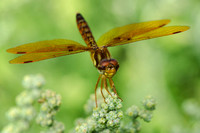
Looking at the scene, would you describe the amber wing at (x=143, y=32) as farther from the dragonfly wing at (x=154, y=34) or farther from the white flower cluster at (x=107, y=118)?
the white flower cluster at (x=107, y=118)

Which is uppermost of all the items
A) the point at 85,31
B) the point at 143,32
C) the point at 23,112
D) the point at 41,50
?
the point at 85,31

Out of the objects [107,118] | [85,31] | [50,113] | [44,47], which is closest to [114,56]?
[85,31]

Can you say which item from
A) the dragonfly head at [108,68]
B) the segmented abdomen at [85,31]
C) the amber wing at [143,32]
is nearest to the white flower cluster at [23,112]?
the dragonfly head at [108,68]

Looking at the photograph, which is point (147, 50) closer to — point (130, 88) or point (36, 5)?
point (130, 88)

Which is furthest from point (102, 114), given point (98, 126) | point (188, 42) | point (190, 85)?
point (188, 42)

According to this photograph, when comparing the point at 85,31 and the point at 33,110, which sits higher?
the point at 85,31

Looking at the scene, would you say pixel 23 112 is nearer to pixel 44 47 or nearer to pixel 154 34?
pixel 44 47
